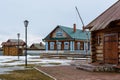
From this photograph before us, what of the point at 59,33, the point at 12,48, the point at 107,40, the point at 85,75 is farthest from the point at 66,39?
the point at 85,75

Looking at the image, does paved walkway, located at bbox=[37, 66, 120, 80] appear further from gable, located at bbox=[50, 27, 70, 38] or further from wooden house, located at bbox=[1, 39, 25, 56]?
wooden house, located at bbox=[1, 39, 25, 56]

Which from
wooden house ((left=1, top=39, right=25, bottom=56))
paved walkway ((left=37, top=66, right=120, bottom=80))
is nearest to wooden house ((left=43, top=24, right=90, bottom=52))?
wooden house ((left=1, top=39, right=25, bottom=56))

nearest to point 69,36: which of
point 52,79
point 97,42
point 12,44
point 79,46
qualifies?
point 79,46

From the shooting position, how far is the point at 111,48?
18906 mm

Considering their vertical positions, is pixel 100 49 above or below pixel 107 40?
below

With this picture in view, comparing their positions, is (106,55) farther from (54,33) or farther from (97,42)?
(54,33)

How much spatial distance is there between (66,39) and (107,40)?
40.3 metres

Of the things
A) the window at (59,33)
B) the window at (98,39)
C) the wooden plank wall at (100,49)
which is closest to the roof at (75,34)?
the window at (59,33)

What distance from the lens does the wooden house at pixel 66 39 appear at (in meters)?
59.4

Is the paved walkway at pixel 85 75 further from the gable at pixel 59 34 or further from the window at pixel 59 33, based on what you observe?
the window at pixel 59 33

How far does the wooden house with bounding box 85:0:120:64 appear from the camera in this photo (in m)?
18.1

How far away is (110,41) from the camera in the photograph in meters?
19.0

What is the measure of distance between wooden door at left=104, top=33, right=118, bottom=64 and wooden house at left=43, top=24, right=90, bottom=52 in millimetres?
38954

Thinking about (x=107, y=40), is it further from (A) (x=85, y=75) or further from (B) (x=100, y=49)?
(A) (x=85, y=75)
